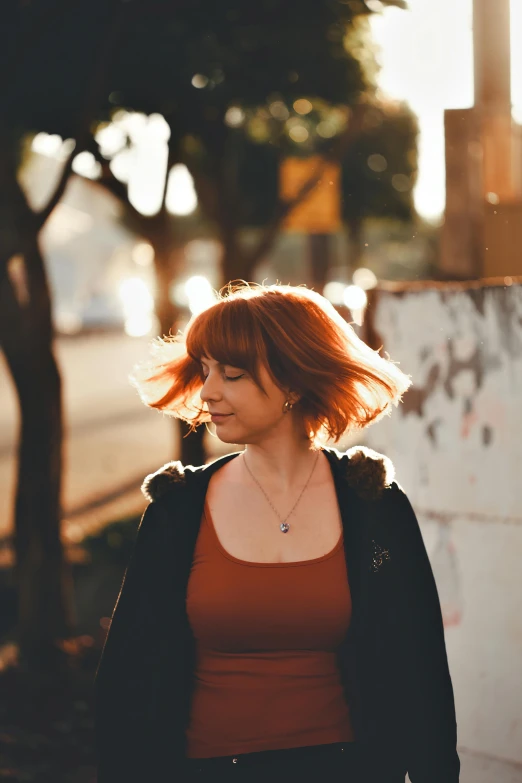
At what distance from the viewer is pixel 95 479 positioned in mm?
13242

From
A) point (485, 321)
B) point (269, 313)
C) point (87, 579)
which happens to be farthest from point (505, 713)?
point (87, 579)

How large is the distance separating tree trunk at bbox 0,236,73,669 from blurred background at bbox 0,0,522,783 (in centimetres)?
1

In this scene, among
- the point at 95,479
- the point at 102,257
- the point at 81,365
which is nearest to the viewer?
the point at 95,479

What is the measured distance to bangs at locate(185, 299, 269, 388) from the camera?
2375 millimetres

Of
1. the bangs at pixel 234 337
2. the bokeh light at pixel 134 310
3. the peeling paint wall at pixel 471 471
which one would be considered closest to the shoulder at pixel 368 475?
the bangs at pixel 234 337

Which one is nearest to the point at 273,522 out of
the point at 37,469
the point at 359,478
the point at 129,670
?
the point at 359,478

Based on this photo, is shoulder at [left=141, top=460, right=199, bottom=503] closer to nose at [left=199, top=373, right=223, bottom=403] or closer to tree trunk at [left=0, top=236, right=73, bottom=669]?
nose at [left=199, top=373, right=223, bottom=403]

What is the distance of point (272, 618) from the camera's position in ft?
7.57

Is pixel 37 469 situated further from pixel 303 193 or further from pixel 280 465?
pixel 280 465

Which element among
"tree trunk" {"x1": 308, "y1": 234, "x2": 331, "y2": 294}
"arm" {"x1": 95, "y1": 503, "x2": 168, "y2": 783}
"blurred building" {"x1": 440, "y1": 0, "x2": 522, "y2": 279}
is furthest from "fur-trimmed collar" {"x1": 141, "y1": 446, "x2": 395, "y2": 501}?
"tree trunk" {"x1": 308, "y1": 234, "x2": 331, "y2": 294}

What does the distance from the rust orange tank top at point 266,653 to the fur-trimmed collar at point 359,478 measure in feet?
0.56

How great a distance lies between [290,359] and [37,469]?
4.51 m

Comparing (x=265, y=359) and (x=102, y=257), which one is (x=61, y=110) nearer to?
(x=265, y=359)

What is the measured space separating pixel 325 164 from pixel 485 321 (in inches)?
249
